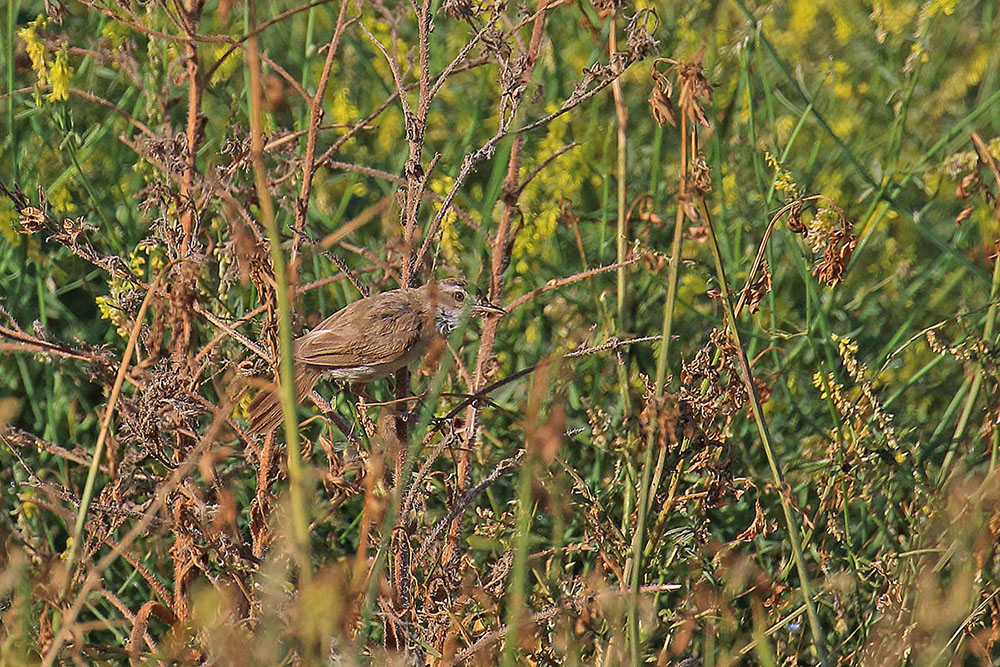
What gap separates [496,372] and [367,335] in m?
0.43

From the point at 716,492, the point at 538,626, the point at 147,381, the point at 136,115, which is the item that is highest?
the point at 136,115

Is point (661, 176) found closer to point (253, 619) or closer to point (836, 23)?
point (836, 23)

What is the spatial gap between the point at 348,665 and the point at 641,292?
7.95 feet

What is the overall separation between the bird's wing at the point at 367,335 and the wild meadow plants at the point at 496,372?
127mm

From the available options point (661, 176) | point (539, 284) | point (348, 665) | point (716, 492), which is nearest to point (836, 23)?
point (661, 176)

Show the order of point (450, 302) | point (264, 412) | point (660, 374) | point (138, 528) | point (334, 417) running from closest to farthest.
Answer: point (138, 528) → point (660, 374) → point (334, 417) → point (264, 412) → point (450, 302)

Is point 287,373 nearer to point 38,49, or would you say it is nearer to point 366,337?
point 366,337

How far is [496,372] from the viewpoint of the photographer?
3764mm

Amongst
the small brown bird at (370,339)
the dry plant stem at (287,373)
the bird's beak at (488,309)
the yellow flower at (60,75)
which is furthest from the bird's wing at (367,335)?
the dry plant stem at (287,373)

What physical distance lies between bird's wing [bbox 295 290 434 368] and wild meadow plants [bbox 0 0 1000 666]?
13cm

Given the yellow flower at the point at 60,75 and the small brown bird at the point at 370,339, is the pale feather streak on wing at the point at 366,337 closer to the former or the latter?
the small brown bird at the point at 370,339

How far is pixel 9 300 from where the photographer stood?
170 inches

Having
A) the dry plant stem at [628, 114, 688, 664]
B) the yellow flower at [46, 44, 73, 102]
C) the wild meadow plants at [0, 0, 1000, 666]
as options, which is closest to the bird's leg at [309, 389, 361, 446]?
the wild meadow plants at [0, 0, 1000, 666]

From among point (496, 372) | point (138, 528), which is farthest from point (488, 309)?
point (138, 528)
